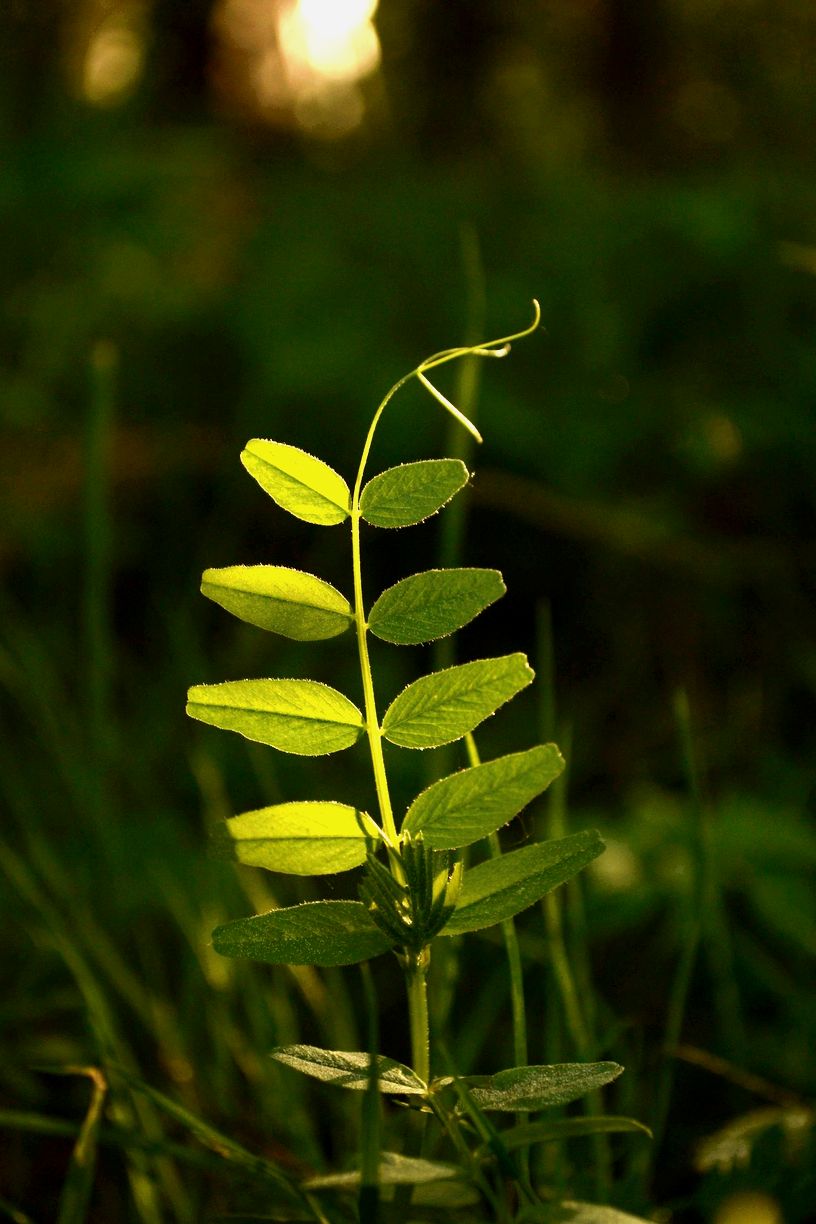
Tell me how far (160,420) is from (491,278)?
3.18 ft

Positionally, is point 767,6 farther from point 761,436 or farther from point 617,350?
point 761,436

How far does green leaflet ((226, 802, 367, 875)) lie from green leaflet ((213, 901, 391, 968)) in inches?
0.7

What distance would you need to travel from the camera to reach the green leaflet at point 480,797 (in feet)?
1.35

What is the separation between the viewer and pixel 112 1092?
2.22 feet

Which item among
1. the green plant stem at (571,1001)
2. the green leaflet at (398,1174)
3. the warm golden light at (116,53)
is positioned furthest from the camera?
the warm golden light at (116,53)

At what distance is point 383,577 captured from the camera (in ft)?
6.47

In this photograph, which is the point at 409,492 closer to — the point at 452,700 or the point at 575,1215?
the point at 452,700

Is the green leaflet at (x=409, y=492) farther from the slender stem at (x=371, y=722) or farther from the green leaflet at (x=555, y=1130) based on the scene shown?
the green leaflet at (x=555, y=1130)

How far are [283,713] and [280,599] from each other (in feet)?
0.15

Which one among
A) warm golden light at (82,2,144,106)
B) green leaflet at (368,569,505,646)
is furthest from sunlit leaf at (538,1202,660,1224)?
warm golden light at (82,2,144,106)

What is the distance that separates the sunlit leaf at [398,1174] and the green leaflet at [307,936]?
72 mm

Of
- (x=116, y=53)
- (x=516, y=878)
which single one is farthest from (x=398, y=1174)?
(x=116, y=53)

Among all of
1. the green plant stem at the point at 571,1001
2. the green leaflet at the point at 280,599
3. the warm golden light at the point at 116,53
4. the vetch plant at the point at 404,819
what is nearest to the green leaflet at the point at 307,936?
the vetch plant at the point at 404,819

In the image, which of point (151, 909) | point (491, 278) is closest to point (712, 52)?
point (491, 278)
